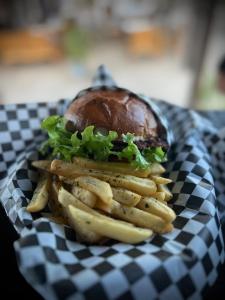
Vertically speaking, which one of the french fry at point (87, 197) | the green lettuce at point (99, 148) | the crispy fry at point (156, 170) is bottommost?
the french fry at point (87, 197)

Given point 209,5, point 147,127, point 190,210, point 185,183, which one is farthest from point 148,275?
point 209,5

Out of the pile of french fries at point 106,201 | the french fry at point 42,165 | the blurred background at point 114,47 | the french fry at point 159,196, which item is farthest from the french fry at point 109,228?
the blurred background at point 114,47

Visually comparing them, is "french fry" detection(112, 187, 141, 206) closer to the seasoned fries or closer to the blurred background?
the seasoned fries

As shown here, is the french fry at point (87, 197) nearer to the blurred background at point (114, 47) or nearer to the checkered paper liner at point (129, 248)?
the checkered paper liner at point (129, 248)

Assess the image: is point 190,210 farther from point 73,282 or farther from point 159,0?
point 159,0

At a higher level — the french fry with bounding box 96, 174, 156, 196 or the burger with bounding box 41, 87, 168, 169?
the burger with bounding box 41, 87, 168, 169

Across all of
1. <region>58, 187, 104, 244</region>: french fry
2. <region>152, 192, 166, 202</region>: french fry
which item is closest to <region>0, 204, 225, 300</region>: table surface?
<region>58, 187, 104, 244</region>: french fry

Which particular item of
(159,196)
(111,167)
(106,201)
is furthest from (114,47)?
(106,201)
